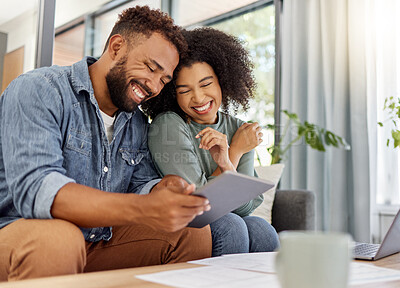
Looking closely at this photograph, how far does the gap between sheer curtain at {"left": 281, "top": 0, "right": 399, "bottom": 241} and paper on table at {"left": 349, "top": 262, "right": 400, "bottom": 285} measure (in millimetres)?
1786

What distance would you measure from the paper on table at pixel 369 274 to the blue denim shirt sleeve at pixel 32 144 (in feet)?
2.11

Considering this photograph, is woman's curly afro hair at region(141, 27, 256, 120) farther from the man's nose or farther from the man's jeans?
the man's jeans

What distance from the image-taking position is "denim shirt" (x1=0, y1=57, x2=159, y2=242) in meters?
0.96

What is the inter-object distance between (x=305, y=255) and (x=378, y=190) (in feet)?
7.99

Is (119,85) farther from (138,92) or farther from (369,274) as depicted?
(369,274)

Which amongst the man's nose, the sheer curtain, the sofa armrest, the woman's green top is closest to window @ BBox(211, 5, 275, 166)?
the sheer curtain

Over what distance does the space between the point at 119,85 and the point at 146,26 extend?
0.73 feet

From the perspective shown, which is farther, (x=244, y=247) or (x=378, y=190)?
(x=378, y=190)

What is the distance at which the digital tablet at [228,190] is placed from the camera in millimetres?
809

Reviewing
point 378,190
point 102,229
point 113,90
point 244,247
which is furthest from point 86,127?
point 378,190

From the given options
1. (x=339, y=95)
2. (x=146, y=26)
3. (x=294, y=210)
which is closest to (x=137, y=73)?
(x=146, y=26)

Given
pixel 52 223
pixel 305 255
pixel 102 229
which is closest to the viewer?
pixel 305 255

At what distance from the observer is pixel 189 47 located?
1622 millimetres

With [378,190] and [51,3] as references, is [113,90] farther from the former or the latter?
[378,190]
